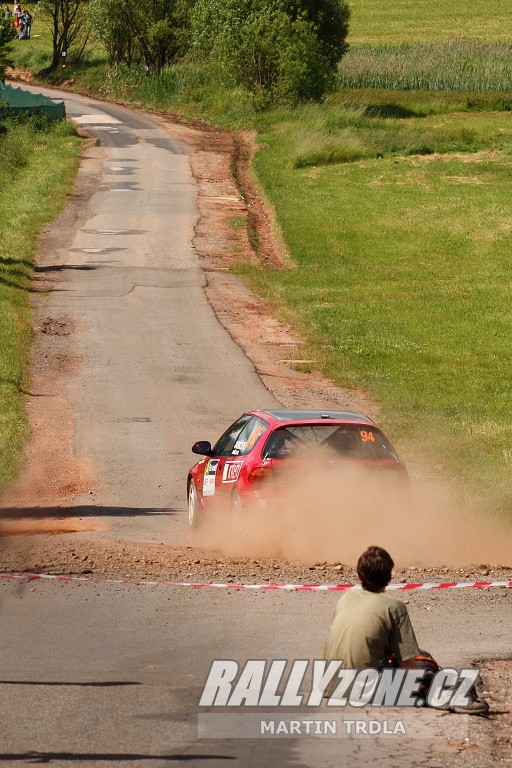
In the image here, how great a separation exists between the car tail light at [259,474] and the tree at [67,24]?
7782 centimetres

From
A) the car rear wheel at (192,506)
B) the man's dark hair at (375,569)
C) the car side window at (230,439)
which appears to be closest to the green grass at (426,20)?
the car rear wheel at (192,506)

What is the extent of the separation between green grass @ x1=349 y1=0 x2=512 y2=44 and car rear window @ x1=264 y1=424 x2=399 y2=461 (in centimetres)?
8927

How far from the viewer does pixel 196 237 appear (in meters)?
41.6

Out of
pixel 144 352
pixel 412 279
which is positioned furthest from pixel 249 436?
pixel 412 279

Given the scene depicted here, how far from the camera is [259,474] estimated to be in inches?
518

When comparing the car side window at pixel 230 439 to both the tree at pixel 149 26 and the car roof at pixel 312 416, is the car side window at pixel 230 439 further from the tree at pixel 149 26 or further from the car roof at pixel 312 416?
the tree at pixel 149 26

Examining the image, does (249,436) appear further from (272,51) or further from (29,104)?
(272,51)

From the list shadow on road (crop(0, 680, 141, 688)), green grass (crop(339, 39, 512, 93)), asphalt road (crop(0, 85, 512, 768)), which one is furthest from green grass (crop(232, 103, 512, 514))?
green grass (crop(339, 39, 512, 93))

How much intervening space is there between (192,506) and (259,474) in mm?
2171

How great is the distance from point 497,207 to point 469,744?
39.6m

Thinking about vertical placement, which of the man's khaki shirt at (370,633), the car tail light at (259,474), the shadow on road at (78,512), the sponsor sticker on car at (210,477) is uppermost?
the man's khaki shirt at (370,633)

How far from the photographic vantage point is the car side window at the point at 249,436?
44.7 ft

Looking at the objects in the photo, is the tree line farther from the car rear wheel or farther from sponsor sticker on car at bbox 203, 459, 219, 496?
sponsor sticker on car at bbox 203, 459, 219, 496

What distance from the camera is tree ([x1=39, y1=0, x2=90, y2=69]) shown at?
286ft
